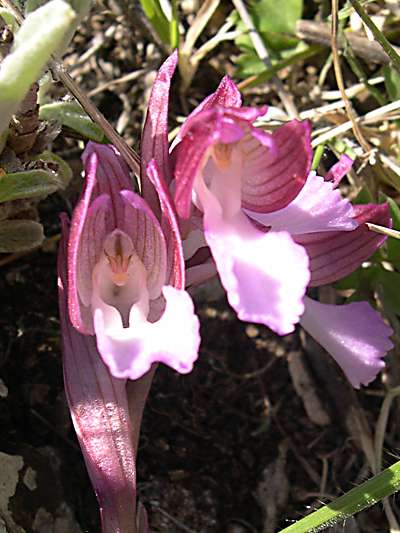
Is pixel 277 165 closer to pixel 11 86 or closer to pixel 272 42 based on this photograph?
pixel 11 86

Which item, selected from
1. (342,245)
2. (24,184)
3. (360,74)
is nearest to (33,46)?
(24,184)

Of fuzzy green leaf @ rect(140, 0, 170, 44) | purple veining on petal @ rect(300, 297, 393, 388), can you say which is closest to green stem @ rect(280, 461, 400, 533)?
purple veining on petal @ rect(300, 297, 393, 388)

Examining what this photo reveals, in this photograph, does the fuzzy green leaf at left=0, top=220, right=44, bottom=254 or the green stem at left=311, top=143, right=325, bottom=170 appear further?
the green stem at left=311, top=143, right=325, bottom=170

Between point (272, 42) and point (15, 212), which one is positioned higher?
point (15, 212)

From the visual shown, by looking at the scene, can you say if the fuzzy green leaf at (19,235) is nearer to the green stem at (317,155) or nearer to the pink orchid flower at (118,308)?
the pink orchid flower at (118,308)

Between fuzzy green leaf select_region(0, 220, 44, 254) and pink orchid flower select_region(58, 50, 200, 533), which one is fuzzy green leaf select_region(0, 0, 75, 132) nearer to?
pink orchid flower select_region(58, 50, 200, 533)

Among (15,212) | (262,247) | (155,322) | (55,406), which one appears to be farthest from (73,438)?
(262,247)

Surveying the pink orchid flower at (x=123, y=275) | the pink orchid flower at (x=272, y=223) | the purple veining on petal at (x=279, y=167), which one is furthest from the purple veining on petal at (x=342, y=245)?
the pink orchid flower at (x=123, y=275)
